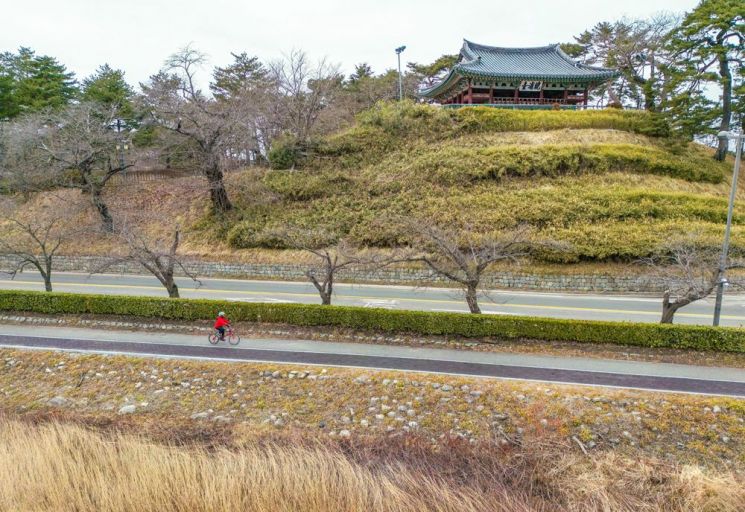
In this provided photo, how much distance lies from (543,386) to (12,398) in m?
15.8

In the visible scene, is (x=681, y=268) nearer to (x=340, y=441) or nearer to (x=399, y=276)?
(x=399, y=276)

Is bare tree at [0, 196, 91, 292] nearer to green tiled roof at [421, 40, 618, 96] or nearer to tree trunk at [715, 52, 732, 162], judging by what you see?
green tiled roof at [421, 40, 618, 96]

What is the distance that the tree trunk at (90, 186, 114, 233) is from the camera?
97.2 feet

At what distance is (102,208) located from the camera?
30547mm

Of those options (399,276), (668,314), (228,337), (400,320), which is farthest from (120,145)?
(668,314)

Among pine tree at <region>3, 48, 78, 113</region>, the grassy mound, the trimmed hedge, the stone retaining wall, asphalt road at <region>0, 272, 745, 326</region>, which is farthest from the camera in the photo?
pine tree at <region>3, 48, 78, 113</region>

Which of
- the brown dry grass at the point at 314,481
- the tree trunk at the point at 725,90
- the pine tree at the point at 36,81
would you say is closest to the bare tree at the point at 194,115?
the pine tree at the point at 36,81

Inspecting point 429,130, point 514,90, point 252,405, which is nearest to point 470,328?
point 252,405

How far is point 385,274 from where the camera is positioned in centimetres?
2531

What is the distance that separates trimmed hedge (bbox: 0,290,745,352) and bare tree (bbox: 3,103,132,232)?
39.3 ft

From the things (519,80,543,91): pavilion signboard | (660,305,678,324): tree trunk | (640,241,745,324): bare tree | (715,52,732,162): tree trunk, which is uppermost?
(519,80,543,91): pavilion signboard

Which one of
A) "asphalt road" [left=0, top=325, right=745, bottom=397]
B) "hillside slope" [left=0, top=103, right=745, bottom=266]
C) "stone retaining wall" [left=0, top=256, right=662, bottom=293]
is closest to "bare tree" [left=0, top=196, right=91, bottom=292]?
"hillside slope" [left=0, top=103, right=745, bottom=266]

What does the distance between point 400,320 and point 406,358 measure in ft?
7.09

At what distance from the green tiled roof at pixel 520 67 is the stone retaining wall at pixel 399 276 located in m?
22.8
